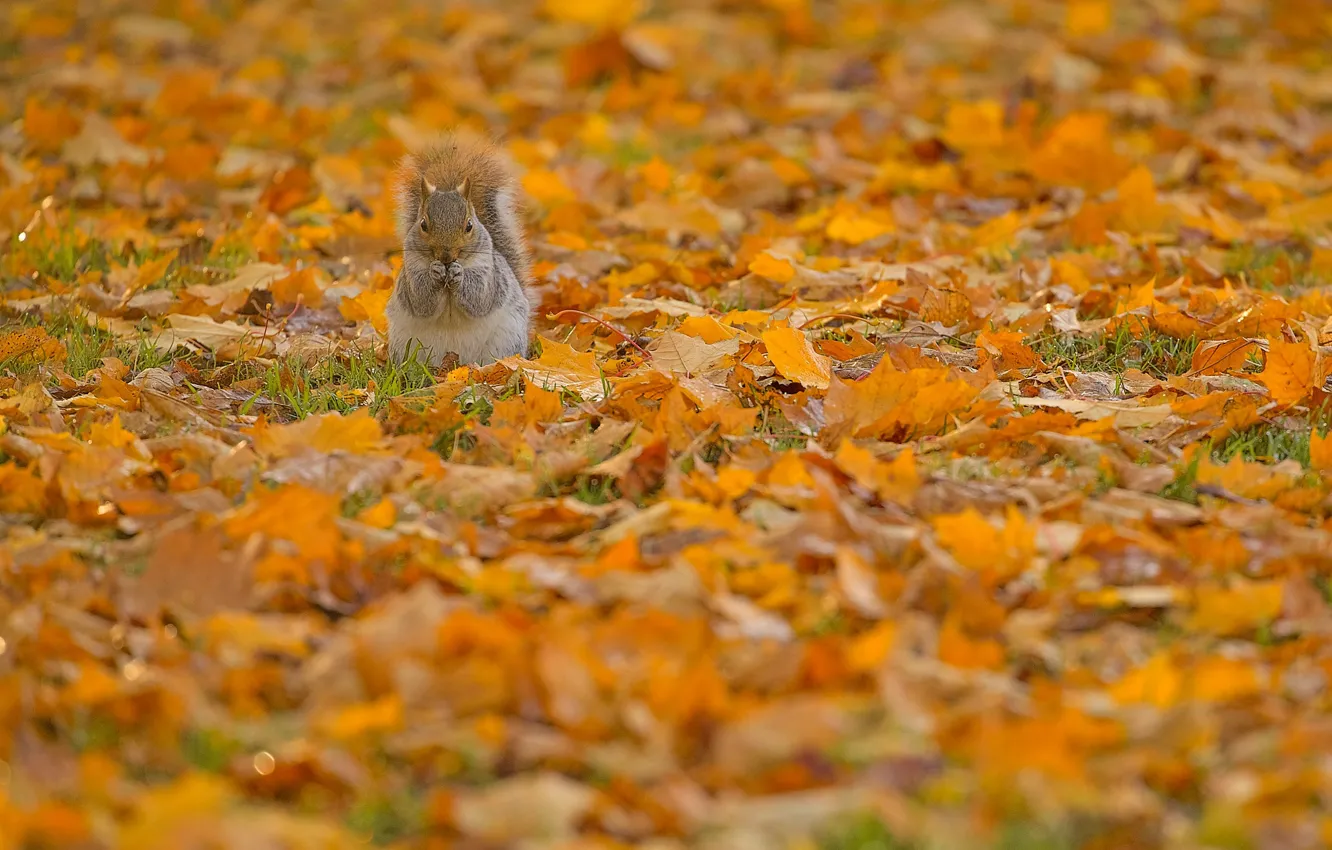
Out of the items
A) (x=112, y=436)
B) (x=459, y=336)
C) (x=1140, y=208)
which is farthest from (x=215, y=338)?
(x=1140, y=208)

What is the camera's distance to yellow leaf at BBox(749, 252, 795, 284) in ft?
14.5

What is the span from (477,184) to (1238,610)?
223 cm

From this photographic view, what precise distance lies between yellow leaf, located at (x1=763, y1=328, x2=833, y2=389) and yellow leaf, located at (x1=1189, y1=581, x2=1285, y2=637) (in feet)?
3.70

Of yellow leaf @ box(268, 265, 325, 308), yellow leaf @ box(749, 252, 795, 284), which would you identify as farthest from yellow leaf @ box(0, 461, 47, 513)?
yellow leaf @ box(749, 252, 795, 284)

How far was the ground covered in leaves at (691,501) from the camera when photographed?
206 centimetres

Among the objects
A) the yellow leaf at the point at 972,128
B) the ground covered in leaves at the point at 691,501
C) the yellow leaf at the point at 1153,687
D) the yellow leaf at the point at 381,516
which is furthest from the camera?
the yellow leaf at the point at 972,128

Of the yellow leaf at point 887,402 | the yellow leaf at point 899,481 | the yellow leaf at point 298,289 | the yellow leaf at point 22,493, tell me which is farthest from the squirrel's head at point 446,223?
the yellow leaf at point 899,481

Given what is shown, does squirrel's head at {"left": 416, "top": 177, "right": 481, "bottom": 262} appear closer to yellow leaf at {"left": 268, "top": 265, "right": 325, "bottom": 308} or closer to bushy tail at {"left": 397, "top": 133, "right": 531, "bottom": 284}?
bushy tail at {"left": 397, "top": 133, "right": 531, "bottom": 284}

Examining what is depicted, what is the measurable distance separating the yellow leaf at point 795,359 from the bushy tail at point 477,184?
86 centimetres

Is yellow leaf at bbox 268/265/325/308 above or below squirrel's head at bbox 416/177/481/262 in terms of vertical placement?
below

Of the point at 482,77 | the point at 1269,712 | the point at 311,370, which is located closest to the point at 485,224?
the point at 311,370

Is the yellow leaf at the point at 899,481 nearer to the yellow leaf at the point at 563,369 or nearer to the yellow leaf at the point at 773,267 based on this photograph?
the yellow leaf at the point at 563,369

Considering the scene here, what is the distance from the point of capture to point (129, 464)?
9.96 ft

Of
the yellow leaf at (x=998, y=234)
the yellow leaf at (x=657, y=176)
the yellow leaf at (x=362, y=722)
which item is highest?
the yellow leaf at (x=362, y=722)
